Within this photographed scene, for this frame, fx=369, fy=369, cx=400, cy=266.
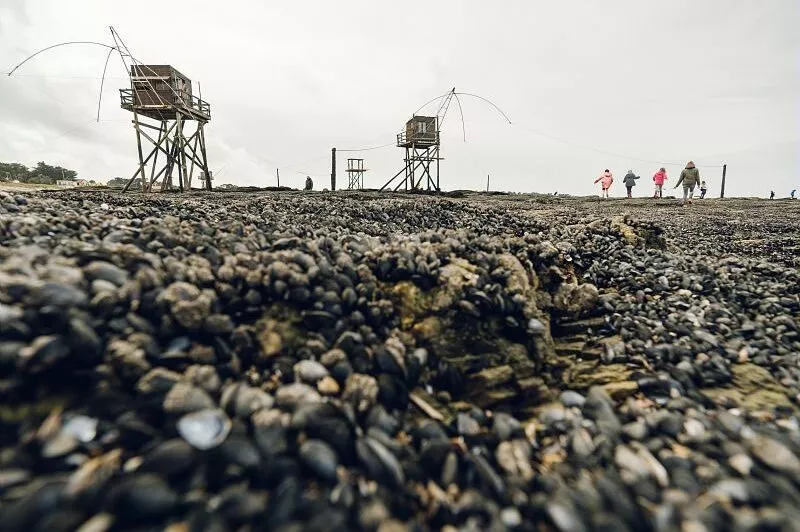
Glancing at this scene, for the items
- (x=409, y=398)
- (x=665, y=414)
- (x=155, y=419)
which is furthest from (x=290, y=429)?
(x=665, y=414)

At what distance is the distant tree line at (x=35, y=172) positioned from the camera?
34147 mm

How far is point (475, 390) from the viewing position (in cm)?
224

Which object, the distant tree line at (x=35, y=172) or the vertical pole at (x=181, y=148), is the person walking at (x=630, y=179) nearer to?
the vertical pole at (x=181, y=148)

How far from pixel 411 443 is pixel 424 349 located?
648 millimetres

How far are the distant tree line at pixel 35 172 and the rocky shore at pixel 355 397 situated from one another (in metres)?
43.6

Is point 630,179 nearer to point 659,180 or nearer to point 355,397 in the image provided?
point 659,180

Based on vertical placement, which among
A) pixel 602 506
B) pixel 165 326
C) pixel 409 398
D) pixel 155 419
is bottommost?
pixel 602 506

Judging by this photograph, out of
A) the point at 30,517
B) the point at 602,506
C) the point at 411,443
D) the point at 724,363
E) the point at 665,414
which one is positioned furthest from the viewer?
the point at 724,363

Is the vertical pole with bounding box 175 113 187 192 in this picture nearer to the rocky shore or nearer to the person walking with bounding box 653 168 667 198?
the rocky shore

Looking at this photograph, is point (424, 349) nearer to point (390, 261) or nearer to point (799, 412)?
point (390, 261)

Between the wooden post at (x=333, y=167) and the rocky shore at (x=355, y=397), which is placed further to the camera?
the wooden post at (x=333, y=167)

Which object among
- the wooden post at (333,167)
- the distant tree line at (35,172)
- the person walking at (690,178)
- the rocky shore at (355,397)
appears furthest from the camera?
the distant tree line at (35,172)

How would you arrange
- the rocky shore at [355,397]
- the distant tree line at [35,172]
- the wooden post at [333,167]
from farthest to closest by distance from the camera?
the distant tree line at [35,172] → the wooden post at [333,167] → the rocky shore at [355,397]

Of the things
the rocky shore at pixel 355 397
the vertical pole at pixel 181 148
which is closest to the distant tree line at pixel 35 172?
the vertical pole at pixel 181 148
